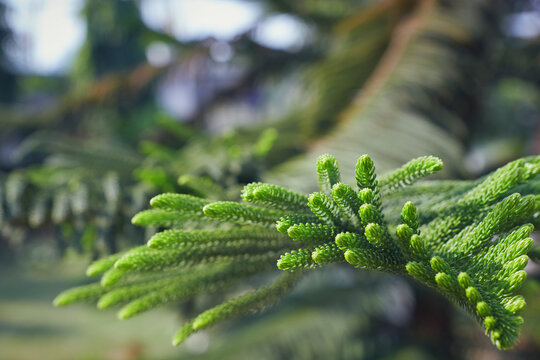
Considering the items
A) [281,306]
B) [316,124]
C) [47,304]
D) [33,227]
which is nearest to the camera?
[33,227]

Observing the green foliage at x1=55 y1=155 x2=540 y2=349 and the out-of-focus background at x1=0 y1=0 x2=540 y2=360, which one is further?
the out-of-focus background at x1=0 y1=0 x2=540 y2=360

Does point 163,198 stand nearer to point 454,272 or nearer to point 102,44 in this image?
point 454,272

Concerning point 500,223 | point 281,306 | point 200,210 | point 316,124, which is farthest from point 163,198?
point 281,306

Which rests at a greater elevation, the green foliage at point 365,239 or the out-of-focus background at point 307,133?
the out-of-focus background at point 307,133

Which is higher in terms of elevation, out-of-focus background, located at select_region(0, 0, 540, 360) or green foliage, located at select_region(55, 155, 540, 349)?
out-of-focus background, located at select_region(0, 0, 540, 360)

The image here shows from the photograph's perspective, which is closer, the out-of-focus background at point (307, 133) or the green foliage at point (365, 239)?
the green foliage at point (365, 239)
